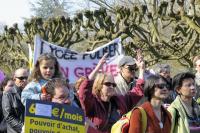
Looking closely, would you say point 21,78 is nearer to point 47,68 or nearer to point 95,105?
point 47,68

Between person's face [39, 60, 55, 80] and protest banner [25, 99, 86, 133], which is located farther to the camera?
person's face [39, 60, 55, 80]

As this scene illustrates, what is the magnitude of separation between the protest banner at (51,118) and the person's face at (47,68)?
3.71 ft

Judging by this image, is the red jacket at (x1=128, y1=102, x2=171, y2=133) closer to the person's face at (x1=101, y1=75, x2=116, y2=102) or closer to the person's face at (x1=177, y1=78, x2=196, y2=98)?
the person's face at (x1=177, y1=78, x2=196, y2=98)

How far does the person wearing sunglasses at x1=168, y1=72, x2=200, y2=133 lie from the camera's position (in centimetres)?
616

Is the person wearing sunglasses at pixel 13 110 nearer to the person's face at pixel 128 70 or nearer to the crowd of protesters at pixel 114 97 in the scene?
the crowd of protesters at pixel 114 97

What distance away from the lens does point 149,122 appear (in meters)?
5.71

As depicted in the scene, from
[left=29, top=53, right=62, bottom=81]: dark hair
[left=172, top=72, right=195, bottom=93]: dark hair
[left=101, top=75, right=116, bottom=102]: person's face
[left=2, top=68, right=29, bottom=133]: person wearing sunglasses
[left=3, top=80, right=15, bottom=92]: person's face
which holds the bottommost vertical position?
[left=2, top=68, right=29, bottom=133]: person wearing sunglasses

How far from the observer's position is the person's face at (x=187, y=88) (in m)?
6.45

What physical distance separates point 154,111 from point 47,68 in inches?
58.5

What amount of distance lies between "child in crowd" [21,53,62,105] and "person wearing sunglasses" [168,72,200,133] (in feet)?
4.30

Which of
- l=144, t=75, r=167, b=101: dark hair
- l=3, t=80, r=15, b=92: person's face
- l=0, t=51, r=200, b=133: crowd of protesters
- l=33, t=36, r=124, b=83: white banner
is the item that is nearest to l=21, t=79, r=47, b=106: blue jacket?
l=0, t=51, r=200, b=133: crowd of protesters

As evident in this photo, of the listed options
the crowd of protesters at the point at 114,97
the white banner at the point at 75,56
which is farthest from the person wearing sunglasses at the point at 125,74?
the white banner at the point at 75,56

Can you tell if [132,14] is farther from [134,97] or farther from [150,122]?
[150,122]

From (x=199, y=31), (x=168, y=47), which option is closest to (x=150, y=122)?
(x=199, y=31)
